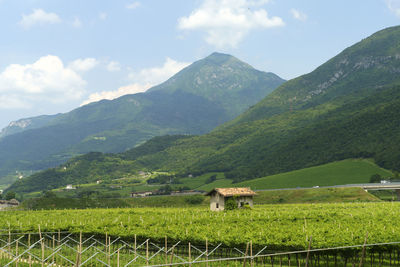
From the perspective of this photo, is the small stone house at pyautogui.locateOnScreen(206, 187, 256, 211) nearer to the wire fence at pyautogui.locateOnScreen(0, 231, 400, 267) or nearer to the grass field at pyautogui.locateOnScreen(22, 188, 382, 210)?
the wire fence at pyautogui.locateOnScreen(0, 231, 400, 267)

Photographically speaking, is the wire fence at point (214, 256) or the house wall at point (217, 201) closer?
the wire fence at point (214, 256)

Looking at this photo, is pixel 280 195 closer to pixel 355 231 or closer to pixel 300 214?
pixel 300 214

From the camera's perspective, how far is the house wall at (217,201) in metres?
101

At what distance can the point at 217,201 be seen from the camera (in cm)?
10281

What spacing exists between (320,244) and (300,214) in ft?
98.4

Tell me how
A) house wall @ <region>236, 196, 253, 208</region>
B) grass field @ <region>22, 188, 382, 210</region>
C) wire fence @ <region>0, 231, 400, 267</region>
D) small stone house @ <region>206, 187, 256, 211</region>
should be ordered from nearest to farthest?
wire fence @ <region>0, 231, 400, 267</region>, small stone house @ <region>206, 187, 256, 211</region>, house wall @ <region>236, 196, 253, 208</region>, grass field @ <region>22, 188, 382, 210</region>

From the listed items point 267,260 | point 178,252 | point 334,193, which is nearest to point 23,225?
point 178,252

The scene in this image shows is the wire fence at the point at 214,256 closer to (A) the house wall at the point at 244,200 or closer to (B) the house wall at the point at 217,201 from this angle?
(B) the house wall at the point at 217,201

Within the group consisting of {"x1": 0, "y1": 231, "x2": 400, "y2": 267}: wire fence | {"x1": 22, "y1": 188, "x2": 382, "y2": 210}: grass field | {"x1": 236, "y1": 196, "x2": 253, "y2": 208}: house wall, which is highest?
{"x1": 0, "y1": 231, "x2": 400, "y2": 267}: wire fence

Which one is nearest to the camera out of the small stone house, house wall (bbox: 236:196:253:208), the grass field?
the small stone house

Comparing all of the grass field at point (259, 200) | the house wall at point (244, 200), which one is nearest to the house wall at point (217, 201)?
the house wall at point (244, 200)

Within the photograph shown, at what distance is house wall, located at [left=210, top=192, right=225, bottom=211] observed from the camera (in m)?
101

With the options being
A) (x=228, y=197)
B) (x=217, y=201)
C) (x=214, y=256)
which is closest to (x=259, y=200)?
(x=217, y=201)

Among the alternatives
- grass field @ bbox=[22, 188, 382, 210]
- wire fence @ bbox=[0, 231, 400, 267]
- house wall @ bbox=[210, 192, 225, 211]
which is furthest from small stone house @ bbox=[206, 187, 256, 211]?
grass field @ bbox=[22, 188, 382, 210]
